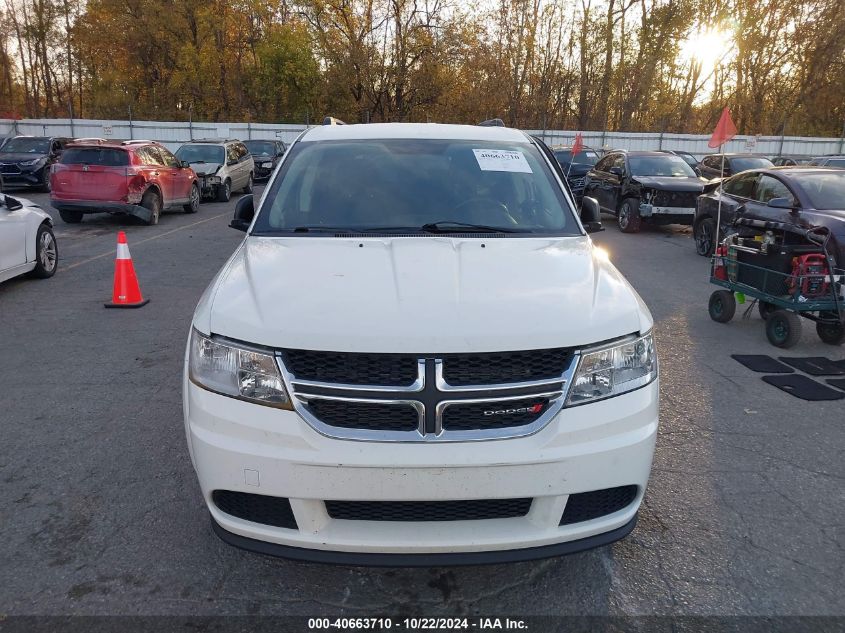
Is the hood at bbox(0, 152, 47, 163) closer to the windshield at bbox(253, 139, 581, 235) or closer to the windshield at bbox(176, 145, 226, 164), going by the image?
the windshield at bbox(176, 145, 226, 164)

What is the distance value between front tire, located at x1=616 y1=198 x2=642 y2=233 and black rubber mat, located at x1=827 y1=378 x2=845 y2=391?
9.72 m

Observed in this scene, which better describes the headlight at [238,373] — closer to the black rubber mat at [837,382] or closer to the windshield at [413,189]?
the windshield at [413,189]

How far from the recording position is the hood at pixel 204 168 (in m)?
19.6

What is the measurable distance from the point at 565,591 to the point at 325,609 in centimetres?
98

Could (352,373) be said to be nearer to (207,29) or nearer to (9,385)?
(9,385)

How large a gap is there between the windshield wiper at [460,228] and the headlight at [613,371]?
1.15 metres

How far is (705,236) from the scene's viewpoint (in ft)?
39.5

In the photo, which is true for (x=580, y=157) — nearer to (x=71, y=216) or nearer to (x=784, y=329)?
(x=71, y=216)

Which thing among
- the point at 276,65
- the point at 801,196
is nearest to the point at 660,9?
the point at 276,65

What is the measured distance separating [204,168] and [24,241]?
12.0 m

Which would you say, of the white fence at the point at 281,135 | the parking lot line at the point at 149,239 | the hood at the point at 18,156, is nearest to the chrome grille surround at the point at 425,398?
the parking lot line at the point at 149,239

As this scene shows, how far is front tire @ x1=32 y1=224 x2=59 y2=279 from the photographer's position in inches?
345

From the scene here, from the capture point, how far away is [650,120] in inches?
1702

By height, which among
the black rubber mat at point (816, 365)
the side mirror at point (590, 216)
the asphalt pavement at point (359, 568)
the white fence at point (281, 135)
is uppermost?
the white fence at point (281, 135)
